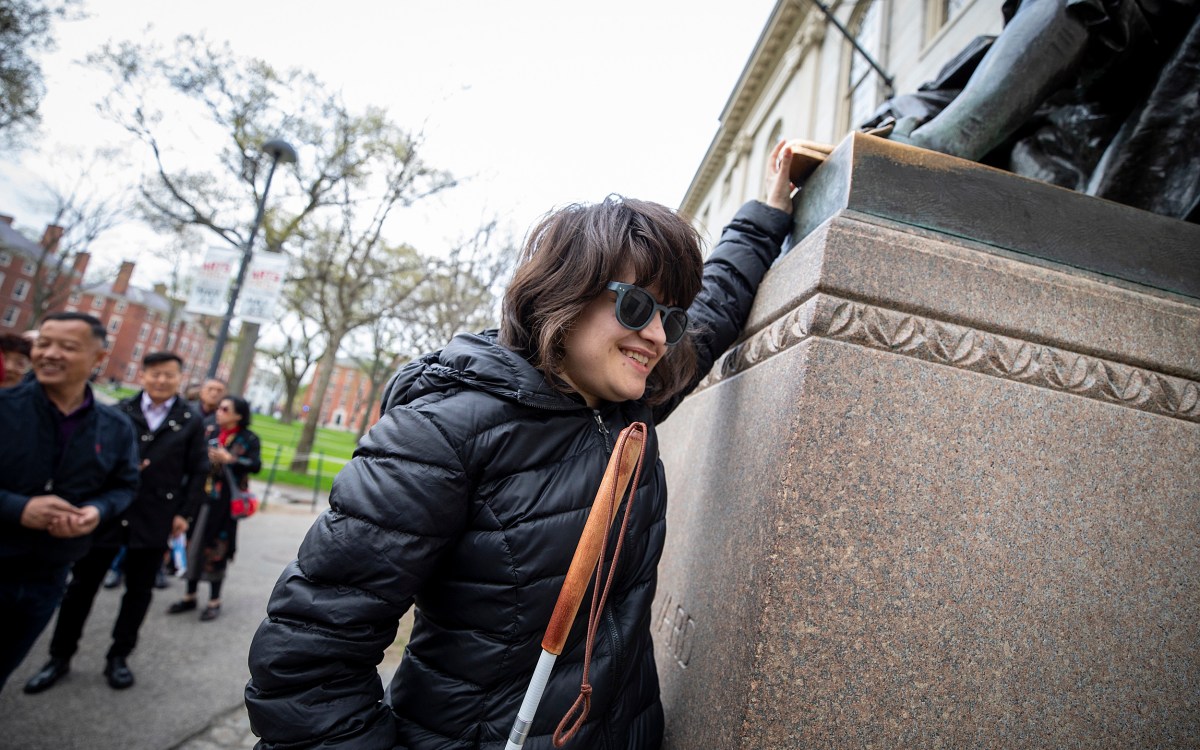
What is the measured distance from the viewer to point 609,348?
57.6 inches

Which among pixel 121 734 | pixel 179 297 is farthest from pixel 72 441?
pixel 179 297

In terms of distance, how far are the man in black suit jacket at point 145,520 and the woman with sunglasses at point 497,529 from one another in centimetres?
364

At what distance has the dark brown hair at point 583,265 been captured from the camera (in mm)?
1434

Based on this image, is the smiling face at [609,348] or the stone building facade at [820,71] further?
the stone building facade at [820,71]

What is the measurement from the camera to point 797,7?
15875 millimetres

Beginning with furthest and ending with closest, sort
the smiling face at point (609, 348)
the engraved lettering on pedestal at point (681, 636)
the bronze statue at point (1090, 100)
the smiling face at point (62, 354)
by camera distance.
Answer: the smiling face at point (62, 354) < the bronze statue at point (1090, 100) < the engraved lettering on pedestal at point (681, 636) < the smiling face at point (609, 348)

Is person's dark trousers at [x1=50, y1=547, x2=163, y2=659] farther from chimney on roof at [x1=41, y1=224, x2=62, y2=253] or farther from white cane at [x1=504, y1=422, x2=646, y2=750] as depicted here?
chimney on roof at [x1=41, y1=224, x2=62, y2=253]

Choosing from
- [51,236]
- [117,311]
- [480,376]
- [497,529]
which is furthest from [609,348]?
[117,311]

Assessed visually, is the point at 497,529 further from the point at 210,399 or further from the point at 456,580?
the point at 210,399

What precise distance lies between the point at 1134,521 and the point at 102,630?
21.9 feet

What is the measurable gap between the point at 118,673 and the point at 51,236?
30.9 metres

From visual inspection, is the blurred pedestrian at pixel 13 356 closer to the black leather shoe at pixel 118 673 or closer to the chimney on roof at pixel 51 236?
the black leather shoe at pixel 118 673

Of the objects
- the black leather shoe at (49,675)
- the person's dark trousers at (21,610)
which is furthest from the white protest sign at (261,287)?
Result: the person's dark trousers at (21,610)

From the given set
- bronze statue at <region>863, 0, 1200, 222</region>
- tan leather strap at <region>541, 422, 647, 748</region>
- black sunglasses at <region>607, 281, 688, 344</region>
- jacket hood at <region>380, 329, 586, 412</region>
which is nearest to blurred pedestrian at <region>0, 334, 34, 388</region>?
jacket hood at <region>380, 329, 586, 412</region>
